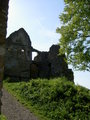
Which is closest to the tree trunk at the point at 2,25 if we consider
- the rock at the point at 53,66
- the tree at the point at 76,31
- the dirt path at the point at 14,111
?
the dirt path at the point at 14,111

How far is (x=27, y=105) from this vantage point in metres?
15.6

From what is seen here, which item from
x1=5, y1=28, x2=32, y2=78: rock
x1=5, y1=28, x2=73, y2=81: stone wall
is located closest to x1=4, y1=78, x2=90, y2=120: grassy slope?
x1=5, y1=28, x2=32, y2=78: rock

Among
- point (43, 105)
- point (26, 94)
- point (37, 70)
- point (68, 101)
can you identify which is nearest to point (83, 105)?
point (68, 101)

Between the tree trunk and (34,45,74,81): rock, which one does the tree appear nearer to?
(34,45,74,81): rock

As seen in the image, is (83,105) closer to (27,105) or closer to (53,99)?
(53,99)

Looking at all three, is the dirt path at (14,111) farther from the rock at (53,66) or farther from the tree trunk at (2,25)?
the rock at (53,66)

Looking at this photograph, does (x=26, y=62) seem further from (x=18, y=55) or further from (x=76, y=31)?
(x=76, y=31)

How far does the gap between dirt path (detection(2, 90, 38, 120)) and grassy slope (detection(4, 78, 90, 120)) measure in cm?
51

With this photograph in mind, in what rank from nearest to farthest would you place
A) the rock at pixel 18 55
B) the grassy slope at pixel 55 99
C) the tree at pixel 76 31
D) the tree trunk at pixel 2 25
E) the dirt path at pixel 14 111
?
1. the tree trunk at pixel 2 25
2. the dirt path at pixel 14 111
3. the grassy slope at pixel 55 99
4. the tree at pixel 76 31
5. the rock at pixel 18 55

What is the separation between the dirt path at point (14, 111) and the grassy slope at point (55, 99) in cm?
51

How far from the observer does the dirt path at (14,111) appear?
43.7 ft

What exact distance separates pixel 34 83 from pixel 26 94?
184 centimetres

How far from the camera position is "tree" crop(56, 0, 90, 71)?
2069cm

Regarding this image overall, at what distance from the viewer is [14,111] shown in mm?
14141
